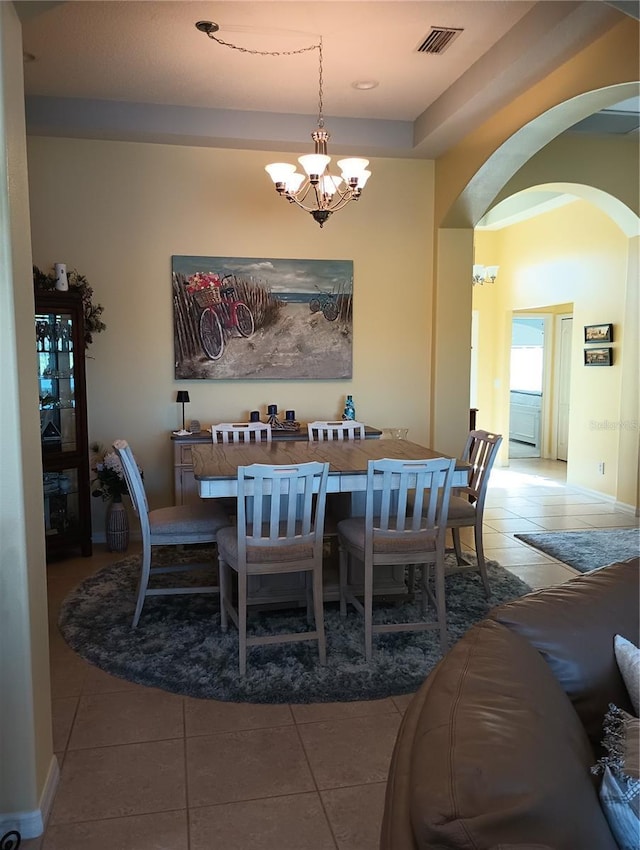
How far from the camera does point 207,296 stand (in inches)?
206

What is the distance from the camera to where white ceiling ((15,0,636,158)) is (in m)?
3.42

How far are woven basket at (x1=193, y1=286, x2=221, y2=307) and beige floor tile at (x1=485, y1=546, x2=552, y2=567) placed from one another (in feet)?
9.41

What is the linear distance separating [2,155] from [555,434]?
864 centimetres

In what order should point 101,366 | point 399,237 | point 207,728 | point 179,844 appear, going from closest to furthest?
point 179,844
point 207,728
point 101,366
point 399,237

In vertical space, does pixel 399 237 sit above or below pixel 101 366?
above

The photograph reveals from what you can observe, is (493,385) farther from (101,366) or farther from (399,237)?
(101,366)

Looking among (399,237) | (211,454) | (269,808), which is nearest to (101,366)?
(211,454)

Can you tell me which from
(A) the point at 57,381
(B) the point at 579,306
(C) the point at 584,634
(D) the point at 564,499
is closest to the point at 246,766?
(C) the point at 584,634

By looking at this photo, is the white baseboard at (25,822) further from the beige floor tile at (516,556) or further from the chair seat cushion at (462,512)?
the beige floor tile at (516,556)

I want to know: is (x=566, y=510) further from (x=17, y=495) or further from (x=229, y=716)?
(x=17, y=495)

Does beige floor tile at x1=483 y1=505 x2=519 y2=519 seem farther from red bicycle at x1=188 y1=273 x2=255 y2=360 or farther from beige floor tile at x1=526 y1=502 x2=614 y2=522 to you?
red bicycle at x1=188 y1=273 x2=255 y2=360

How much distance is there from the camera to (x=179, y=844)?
196 centimetres

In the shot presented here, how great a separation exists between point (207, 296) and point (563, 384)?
5890 millimetres

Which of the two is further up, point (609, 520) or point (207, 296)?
point (207, 296)
